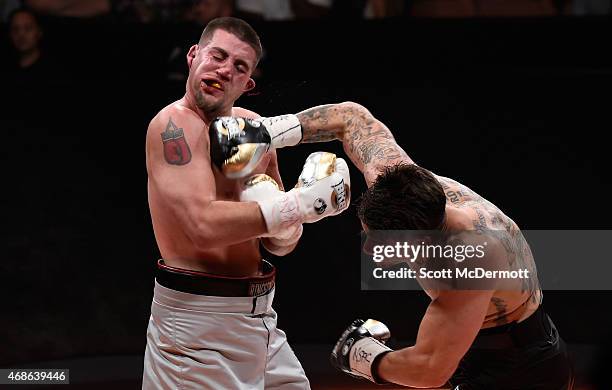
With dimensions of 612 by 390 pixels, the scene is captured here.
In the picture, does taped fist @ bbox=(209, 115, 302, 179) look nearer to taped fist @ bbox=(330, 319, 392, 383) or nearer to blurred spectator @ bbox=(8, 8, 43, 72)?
taped fist @ bbox=(330, 319, 392, 383)

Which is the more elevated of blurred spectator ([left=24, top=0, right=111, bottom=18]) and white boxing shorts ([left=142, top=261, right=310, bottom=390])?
blurred spectator ([left=24, top=0, right=111, bottom=18])

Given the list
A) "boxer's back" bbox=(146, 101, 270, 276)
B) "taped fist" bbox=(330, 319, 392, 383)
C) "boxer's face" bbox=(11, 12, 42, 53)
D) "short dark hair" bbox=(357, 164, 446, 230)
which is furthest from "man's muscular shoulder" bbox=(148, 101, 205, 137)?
"boxer's face" bbox=(11, 12, 42, 53)

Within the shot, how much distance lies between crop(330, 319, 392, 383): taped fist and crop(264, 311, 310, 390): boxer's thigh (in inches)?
10.0

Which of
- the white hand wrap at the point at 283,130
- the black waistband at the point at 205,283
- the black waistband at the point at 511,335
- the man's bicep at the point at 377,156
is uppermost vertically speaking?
the white hand wrap at the point at 283,130

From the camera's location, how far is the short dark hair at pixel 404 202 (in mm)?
2465

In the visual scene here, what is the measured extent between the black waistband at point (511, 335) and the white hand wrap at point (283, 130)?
0.92 meters

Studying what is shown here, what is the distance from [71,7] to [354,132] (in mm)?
2731

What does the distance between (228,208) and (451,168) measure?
7.97ft

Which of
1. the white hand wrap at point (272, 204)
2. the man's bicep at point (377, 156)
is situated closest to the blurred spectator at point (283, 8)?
the man's bicep at point (377, 156)

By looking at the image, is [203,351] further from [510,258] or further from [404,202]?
[510,258]

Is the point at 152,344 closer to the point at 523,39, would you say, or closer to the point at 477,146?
the point at 477,146

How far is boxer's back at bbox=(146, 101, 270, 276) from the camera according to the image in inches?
108

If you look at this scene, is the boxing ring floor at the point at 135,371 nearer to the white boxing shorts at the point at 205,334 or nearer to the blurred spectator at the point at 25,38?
the blurred spectator at the point at 25,38

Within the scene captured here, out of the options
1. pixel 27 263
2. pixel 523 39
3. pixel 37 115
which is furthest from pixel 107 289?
pixel 523 39
